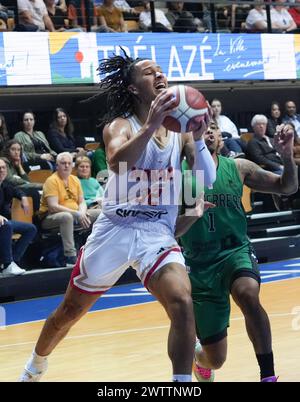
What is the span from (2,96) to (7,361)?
7509 mm

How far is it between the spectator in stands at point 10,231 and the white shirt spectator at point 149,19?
16.9 ft

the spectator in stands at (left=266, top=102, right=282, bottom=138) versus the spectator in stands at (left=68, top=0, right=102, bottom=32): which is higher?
the spectator in stands at (left=68, top=0, right=102, bottom=32)

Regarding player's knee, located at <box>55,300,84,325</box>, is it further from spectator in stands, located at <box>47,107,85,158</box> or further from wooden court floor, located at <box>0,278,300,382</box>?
spectator in stands, located at <box>47,107,85,158</box>

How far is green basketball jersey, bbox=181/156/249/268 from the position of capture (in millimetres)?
6066

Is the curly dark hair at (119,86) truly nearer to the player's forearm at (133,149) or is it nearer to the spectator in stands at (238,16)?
the player's forearm at (133,149)

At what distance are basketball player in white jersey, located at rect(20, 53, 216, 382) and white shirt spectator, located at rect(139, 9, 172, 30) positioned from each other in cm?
1006

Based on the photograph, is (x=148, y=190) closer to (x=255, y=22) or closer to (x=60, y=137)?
(x=60, y=137)

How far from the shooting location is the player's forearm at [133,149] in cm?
493

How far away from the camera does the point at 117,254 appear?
17.9ft

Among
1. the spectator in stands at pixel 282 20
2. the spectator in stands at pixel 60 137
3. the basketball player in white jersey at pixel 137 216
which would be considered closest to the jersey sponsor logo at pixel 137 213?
the basketball player in white jersey at pixel 137 216

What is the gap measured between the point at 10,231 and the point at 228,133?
5.46 meters

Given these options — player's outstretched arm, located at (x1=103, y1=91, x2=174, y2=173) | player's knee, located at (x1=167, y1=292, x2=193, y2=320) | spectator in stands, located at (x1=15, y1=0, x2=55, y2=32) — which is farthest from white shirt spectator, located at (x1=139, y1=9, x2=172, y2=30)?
player's knee, located at (x1=167, y1=292, x2=193, y2=320)

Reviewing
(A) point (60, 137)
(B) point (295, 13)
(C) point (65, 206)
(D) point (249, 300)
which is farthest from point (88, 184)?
(B) point (295, 13)

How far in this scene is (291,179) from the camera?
593 cm
